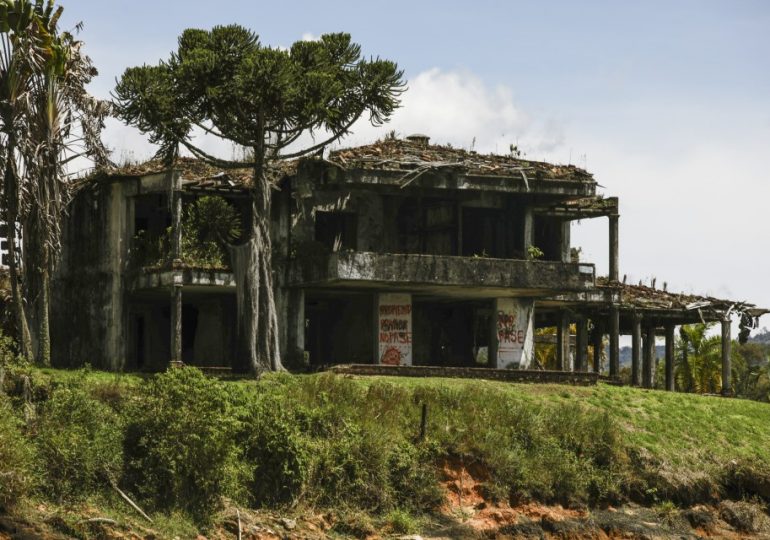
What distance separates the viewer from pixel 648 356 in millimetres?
62688

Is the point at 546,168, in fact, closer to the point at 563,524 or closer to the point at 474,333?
the point at 474,333

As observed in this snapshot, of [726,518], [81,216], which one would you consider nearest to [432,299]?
[81,216]

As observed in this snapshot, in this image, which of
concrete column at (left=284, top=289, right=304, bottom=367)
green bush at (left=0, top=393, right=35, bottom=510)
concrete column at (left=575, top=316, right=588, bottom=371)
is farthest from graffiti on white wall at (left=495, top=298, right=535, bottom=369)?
green bush at (left=0, top=393, right=35, bottom=510)

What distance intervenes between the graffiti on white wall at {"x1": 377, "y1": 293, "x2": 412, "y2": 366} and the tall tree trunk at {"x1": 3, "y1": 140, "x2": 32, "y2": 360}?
11352mm

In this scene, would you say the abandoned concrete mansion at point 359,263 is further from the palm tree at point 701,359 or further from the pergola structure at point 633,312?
the palm tree at point 701,359

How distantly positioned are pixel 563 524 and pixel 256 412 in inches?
321

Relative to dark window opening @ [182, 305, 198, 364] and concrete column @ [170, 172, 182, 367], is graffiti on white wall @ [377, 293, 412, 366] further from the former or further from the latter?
dark window opening @ [182, 305, 198, 364]

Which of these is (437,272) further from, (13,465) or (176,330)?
(13,465)

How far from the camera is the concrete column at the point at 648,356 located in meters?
62.4

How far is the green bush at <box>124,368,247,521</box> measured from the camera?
112 ft

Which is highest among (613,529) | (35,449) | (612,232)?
(612,232)

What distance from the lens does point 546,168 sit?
5362cm

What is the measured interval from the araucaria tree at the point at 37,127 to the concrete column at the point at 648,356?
994 inches

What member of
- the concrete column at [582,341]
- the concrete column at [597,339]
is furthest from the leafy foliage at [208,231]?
Result: the concrete column at [597,339]
